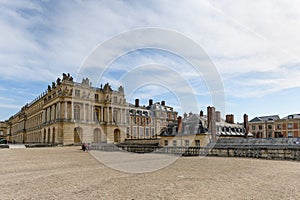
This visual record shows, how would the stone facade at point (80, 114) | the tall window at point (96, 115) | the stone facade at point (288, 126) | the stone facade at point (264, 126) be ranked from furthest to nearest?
the stone facade at point (264, 126)
the tall window at point (96, 115)
the stone facade at point (288, 126)
the stone facade at point (80, 114)

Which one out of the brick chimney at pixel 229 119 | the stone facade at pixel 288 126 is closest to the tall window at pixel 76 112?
the brick chimney at pixel 229 119

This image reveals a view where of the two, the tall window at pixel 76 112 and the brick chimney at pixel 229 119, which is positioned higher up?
the tall window at pixel 76 112

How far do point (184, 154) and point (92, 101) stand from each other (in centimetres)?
3853

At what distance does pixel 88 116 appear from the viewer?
5234cm

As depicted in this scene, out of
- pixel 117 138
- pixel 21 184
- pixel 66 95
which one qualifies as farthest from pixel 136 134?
pixel 21 184

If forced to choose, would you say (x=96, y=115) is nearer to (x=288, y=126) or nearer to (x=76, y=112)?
(x=76, y=112)

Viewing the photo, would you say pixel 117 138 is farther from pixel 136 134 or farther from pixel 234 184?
pixel 234 184

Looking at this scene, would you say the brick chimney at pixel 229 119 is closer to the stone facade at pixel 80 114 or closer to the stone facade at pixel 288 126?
the stone facade at pixel 288 126

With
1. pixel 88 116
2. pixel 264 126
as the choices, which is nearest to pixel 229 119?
pixel 264 126

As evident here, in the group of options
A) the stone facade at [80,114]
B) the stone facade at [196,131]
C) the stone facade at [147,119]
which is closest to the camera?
the stone facade at [196,131]

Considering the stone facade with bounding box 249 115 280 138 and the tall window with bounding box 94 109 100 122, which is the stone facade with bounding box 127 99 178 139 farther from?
the stone facade with bounding box 249 115 280 138

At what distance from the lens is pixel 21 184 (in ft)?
24.8

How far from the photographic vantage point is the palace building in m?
48.6

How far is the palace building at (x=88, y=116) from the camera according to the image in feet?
159
